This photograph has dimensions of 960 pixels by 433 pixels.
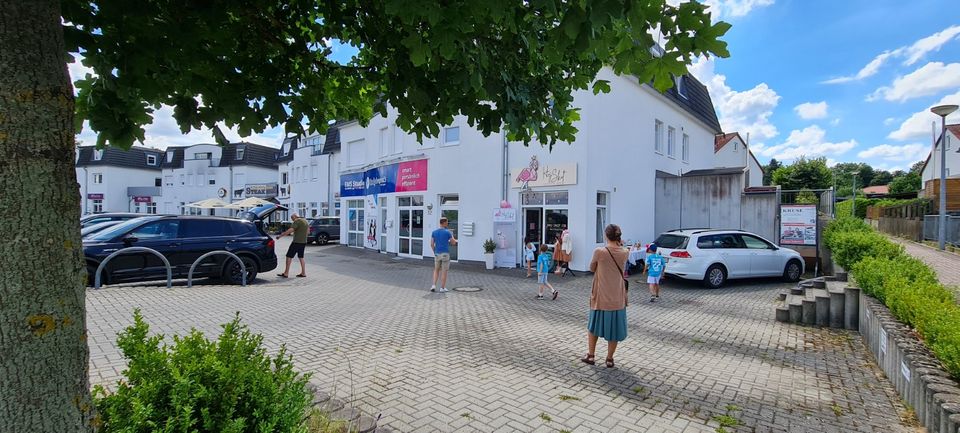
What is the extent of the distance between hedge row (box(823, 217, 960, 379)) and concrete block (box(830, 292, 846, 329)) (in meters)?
0.49

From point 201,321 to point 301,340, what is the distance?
5.87ft

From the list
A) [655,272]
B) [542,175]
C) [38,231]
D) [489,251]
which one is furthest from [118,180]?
[38,231]

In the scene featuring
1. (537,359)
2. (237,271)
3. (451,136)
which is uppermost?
(451,136)

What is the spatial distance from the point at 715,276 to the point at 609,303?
26.0 ft

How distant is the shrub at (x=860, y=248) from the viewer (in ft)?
27.1

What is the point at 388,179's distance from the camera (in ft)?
65.7

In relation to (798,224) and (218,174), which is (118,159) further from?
(798,224)

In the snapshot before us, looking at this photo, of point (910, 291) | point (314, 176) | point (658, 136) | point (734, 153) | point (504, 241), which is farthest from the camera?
point (734, 153)

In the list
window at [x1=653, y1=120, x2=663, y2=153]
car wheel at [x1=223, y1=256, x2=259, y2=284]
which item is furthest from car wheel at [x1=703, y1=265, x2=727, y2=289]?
car wheel at [x1=223, y1=256, x2=259, y2=284]

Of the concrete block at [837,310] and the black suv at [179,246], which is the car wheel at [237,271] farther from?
the concrete block at [837,310]

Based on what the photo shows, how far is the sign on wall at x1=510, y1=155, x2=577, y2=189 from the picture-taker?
14.2 meters

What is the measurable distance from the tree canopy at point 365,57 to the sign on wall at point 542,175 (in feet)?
34.0

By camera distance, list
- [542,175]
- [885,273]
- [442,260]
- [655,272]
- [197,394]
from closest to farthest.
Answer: [197,394] → [885,273] → [655,272] → [442,260] → [542,175]

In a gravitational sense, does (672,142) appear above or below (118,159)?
below
